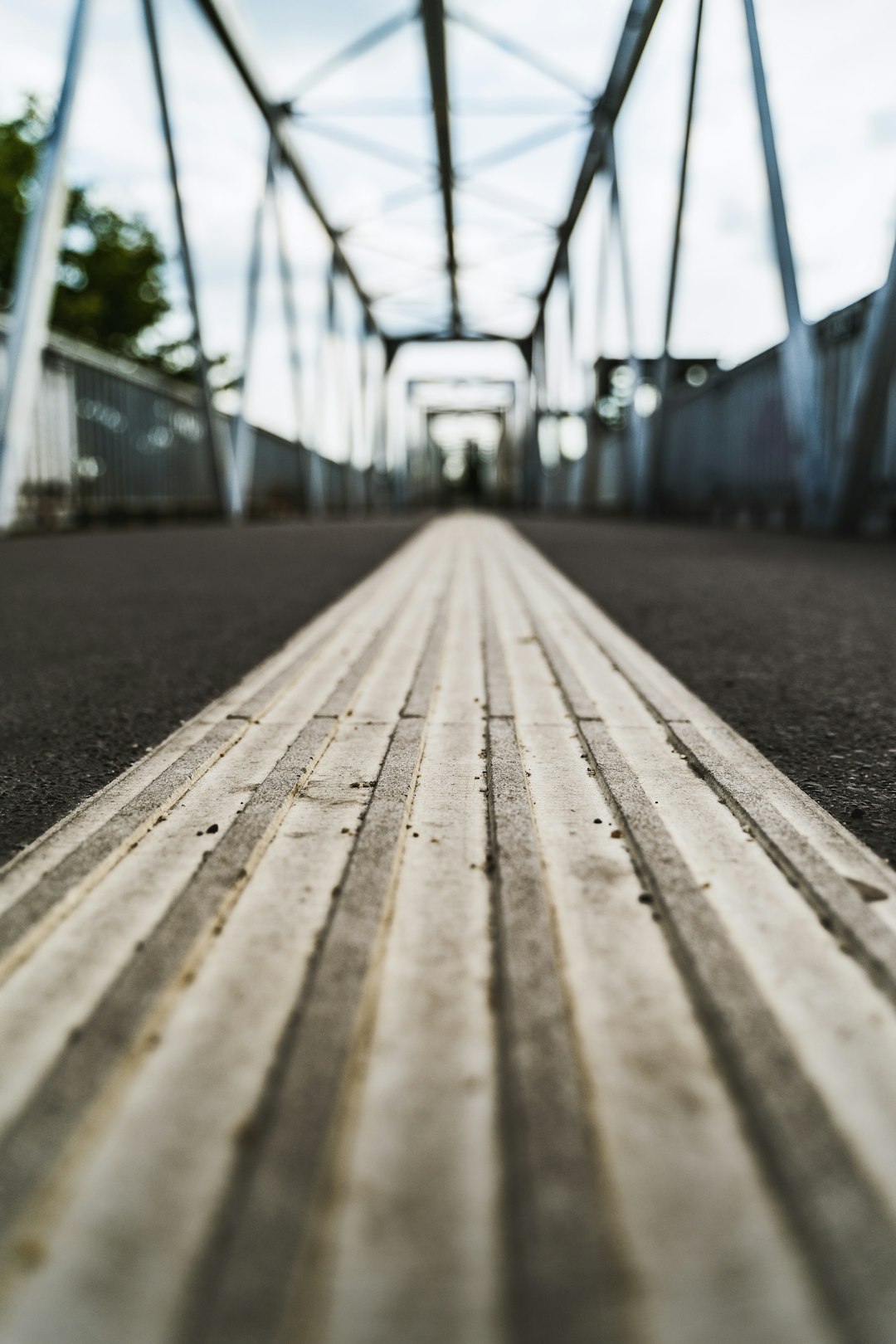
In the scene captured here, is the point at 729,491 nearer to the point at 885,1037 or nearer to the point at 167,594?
the point at 167,594

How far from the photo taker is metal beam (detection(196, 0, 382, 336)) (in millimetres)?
14008

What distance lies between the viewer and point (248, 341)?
638 inches

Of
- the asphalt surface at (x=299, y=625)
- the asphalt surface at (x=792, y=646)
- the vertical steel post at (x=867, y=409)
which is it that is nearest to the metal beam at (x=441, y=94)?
the vertical steel post at (x=867, y=409)

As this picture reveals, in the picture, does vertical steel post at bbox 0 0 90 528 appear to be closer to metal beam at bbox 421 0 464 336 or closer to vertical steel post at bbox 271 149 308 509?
metal beam at bbox 421 0 464 336

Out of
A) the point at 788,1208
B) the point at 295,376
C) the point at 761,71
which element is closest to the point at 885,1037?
the point at 788,1208

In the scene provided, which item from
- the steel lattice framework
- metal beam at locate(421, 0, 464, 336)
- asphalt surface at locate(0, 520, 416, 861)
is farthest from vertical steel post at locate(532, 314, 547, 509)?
asphalt surface at locate(0, 520, 416, 861)

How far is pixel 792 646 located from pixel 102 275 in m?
33.0

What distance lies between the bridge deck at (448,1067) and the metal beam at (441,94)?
16907mm

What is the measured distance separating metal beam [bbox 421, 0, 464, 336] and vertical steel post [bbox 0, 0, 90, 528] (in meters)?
7.88

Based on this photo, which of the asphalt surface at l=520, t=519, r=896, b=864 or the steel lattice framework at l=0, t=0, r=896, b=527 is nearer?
the asphalt surface at l=520, t=519, r=896, b=864

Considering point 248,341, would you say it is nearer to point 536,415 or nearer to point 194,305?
point 194,305

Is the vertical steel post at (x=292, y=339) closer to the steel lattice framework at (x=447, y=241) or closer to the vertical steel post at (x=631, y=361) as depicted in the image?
the steel lattice framework at (x=447, y=241)

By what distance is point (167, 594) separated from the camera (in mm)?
4117

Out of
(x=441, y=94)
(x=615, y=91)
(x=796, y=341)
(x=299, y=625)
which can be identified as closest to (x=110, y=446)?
(x=796, y=341)
